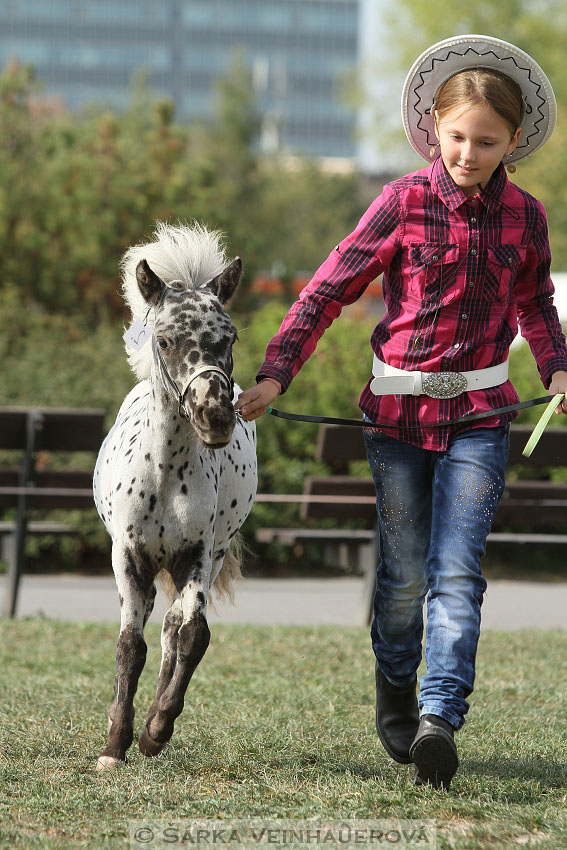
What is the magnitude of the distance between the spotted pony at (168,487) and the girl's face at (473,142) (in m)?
0.86

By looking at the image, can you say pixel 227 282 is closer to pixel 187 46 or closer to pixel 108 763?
pixel 108 763

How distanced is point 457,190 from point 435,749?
1.85 meters

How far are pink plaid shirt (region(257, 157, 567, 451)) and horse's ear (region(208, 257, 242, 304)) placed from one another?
0.25m

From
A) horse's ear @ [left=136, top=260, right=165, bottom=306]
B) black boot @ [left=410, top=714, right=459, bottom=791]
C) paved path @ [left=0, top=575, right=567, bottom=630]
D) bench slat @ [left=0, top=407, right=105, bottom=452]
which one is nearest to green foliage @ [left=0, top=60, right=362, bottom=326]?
paved path @ [left=0, top=575, right=567, bottom=630]

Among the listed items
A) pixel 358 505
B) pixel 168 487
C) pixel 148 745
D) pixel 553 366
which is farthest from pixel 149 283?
pixel 358 505

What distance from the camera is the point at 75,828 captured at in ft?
12.0

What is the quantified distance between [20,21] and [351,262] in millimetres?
199354

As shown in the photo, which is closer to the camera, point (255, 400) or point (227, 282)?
point (255, 400)

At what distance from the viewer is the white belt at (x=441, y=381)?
421cm

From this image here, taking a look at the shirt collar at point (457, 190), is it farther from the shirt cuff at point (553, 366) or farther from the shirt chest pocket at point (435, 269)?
the shirt cuff at point (553, 366)

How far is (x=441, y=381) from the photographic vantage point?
4211 millimetres

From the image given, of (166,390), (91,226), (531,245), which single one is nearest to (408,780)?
(166,390)

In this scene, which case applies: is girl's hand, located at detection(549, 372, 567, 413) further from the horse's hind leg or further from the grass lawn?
the horse's hind leg

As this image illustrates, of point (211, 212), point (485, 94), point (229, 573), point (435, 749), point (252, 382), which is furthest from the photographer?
point (211, 212)
